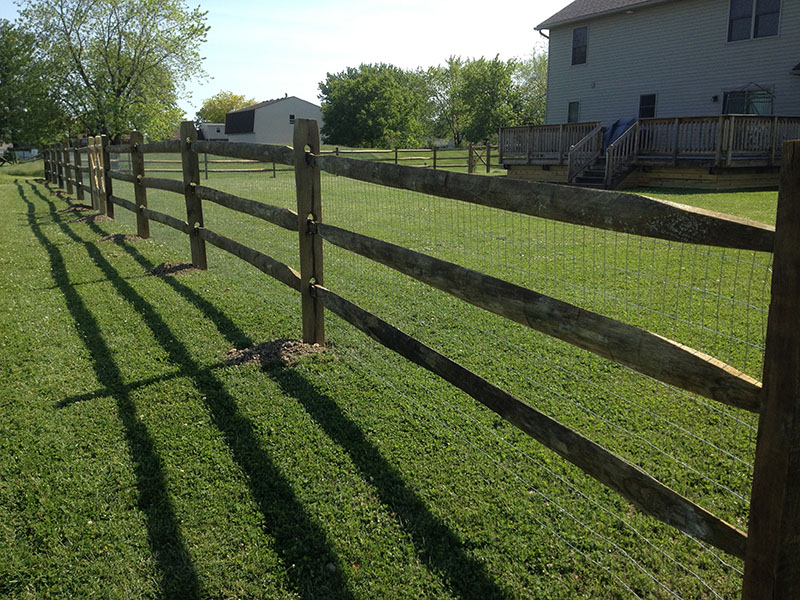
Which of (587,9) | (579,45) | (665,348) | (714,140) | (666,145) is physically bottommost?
(665,348)

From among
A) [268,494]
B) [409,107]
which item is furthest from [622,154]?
[409,107]

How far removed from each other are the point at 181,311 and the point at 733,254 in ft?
20.9

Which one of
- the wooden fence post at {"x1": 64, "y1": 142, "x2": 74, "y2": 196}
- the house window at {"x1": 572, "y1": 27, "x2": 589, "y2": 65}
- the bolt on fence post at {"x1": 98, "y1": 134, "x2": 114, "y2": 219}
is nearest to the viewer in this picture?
the bolt on fence post at {"x1": 98, "y1": 134, "x2": 114, "y2": 219}

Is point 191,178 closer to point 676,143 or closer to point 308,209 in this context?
point 308,209

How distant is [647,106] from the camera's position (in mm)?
22906

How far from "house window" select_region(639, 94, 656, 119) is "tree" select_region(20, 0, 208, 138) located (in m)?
24.0

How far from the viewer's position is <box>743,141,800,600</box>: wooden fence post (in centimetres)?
167

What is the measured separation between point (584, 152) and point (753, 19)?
20.6 feet

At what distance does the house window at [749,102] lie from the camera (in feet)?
64.0

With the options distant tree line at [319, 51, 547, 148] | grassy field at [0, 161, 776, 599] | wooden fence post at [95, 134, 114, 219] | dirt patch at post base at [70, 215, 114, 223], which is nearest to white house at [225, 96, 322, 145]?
distant tree line at [319, 51, 547, 148]

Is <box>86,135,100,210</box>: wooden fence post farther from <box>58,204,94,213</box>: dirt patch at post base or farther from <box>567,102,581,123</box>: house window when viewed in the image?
<box>567,102,581,123</box>: house window

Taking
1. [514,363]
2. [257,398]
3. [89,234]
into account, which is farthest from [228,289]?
[89,234]

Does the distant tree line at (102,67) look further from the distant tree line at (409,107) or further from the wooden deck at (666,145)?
the distant tree line at (409,107)

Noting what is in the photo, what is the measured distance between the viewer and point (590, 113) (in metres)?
24.9
